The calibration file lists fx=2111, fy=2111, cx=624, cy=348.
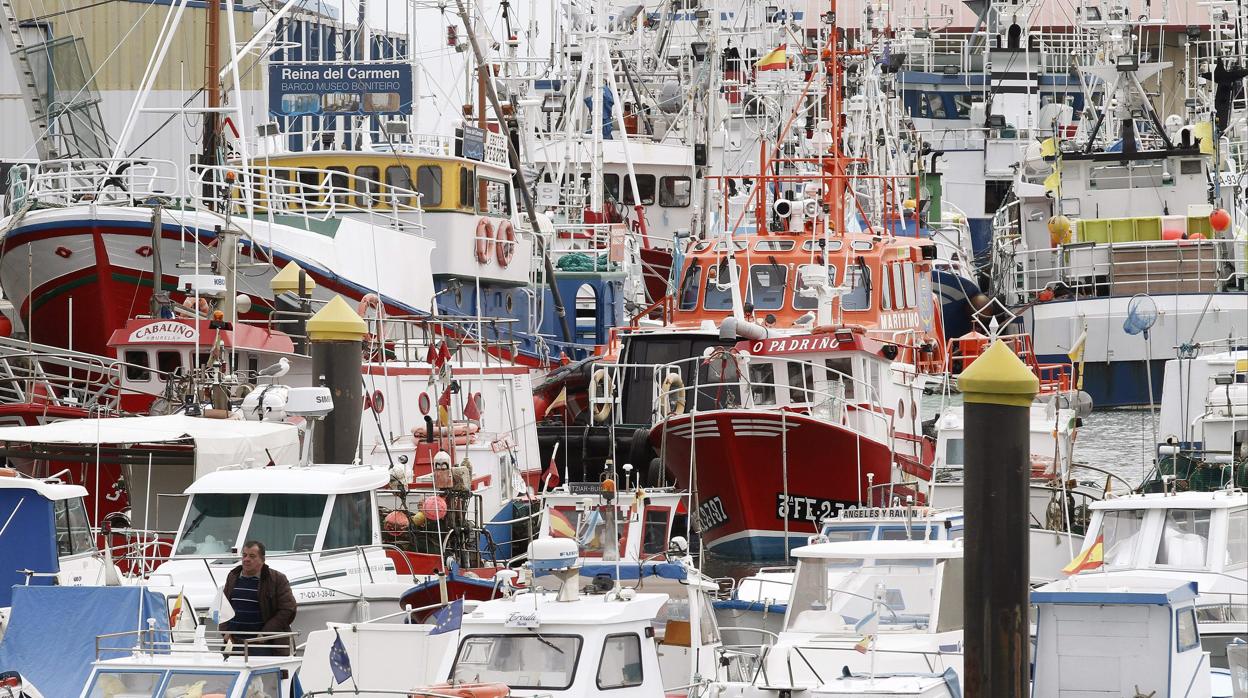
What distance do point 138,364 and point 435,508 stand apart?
16.8 ft

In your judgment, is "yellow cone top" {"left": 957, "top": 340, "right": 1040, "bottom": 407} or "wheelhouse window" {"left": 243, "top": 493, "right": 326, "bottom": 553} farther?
"wheelhouse window" {"left": 243, "top": 493, "right": 326, "bottom": 553}

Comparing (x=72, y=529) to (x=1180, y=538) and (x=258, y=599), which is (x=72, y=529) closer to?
(x=258, y=599)

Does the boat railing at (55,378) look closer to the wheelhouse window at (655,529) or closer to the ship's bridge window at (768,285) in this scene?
the wheelhouse window at (655,529)

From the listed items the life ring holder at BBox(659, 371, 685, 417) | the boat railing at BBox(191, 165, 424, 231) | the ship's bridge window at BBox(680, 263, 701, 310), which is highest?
the boat railing at BBox(191, 165, 424, 231)

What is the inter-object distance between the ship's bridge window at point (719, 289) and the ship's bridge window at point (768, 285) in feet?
1.19

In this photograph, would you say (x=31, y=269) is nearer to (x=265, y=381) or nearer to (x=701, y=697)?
(x=265, y=381)

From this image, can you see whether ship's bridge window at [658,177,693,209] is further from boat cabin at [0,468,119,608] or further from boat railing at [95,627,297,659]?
boat railing at [95,627,297,659]

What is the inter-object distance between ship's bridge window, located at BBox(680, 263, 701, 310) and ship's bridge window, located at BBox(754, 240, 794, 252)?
3.02ft

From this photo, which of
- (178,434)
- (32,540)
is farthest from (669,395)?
(32,540)

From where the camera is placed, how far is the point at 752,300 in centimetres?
2991

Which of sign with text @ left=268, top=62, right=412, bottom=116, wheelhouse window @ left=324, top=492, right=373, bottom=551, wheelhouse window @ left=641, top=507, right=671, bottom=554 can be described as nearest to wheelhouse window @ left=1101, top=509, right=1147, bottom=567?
wheelhouse window @ left=641, top=507, right=671, bottom=554

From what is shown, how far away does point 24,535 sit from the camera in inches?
703

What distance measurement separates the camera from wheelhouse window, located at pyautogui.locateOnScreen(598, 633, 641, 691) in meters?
14.4

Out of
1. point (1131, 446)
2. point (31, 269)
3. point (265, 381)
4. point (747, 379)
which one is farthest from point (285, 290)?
point (1131, 446)
